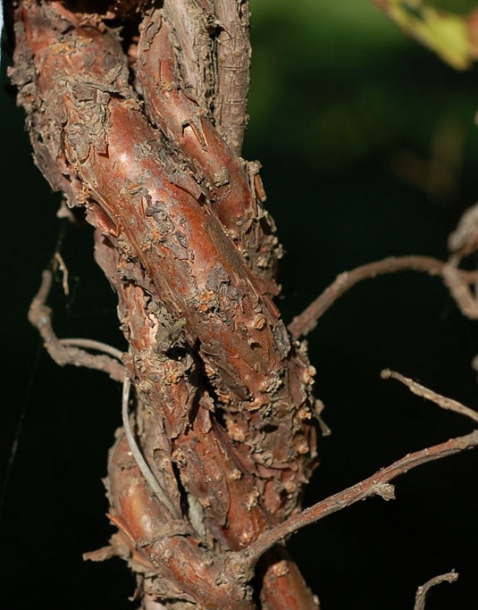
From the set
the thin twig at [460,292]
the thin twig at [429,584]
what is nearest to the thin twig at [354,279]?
the thin twig at [460,292]

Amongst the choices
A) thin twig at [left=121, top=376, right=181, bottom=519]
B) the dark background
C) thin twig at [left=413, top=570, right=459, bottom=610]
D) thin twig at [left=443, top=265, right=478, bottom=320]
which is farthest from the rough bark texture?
the dark background

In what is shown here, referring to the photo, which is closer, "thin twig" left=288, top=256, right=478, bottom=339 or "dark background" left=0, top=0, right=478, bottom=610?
"thin twig" left=288, top=256, right=478, bottom=339

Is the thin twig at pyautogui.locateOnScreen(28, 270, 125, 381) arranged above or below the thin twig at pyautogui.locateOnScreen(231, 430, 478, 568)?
above

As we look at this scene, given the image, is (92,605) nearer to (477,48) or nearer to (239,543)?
(239,543)

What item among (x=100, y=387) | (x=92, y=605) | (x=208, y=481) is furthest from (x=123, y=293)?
(x=92, y=605)

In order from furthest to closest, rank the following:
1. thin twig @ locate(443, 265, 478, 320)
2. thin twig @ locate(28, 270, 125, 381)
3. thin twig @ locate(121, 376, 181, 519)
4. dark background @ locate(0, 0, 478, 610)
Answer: dark background @ locate(0, 0, 478, 610), thin twig @ locate(443, 265, 478, 320), thin twig @ locate(28, 270, 125, 381), thin twig @ locate(121, 376, 181, 519)

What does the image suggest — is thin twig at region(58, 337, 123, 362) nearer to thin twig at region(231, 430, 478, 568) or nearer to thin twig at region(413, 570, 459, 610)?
thin twig at region(231, 430, 478, 568)

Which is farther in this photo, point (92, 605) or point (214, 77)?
point (92, 605)

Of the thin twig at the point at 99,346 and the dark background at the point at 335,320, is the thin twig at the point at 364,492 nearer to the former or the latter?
the thin twig at the point at 99,346
